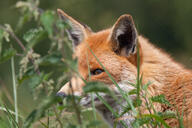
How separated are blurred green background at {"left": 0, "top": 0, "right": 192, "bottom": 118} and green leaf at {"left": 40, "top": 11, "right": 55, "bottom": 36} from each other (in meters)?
22.3

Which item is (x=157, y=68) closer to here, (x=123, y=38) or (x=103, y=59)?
(x=123, y=38)

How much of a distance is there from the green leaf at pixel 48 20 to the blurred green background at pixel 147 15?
22301 mm

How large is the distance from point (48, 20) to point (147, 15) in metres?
25.4

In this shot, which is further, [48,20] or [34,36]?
[34,36]

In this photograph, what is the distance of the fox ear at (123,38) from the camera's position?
17.2 ft

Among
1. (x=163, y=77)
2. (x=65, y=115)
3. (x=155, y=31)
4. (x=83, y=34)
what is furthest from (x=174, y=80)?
(x=155, y=31)

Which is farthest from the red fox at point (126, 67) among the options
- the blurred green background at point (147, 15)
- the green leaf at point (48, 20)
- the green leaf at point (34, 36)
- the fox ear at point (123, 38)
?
the blurred green background at point (147, 15)

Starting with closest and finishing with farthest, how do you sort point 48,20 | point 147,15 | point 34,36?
point 48,20, point 34,36, point 147,15

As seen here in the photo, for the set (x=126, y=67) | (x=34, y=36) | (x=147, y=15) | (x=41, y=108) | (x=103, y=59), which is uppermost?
(x=34, y=36)

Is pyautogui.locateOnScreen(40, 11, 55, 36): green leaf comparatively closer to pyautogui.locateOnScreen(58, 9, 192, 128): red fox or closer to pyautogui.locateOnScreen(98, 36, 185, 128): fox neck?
pyautogui.locateOnScreen(58, 9, 192, 128): red fox

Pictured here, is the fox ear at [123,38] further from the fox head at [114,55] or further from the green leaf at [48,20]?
the green leaf at [48,20]

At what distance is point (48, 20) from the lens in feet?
9.12

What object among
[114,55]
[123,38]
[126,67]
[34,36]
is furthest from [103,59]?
[34,36]

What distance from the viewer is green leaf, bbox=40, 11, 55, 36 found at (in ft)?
9.01
